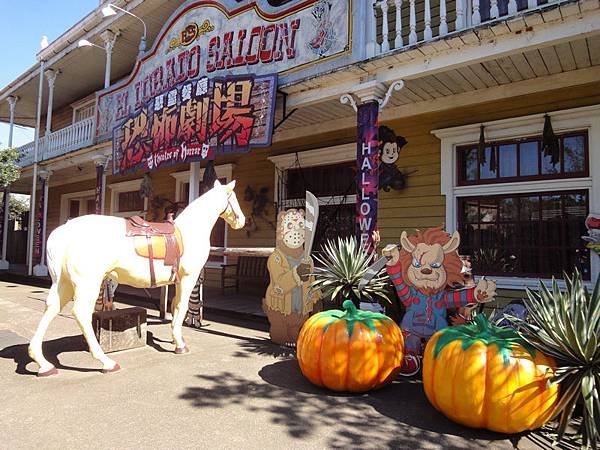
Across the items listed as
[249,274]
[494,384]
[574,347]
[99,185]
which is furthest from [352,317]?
[99,185]

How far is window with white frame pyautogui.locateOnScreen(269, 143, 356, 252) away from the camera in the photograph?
28.6 feet

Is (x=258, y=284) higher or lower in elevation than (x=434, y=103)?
lower

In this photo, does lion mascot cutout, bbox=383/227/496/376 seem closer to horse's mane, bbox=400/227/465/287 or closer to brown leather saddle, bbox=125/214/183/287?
horse's mane, bbox=400/227/465/287

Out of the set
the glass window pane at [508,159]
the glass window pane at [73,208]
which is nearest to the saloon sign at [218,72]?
the glass window pane at [508,159]

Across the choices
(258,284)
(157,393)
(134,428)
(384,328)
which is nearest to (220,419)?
(134,428)

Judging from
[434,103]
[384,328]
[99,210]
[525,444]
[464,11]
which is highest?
[464,11]

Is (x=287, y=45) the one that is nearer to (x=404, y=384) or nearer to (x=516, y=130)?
(x=516, y=130)

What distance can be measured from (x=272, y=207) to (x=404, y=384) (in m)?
6.16

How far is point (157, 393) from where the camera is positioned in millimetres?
3850

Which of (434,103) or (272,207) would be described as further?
(272,207)

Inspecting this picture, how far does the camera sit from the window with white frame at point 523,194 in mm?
6004

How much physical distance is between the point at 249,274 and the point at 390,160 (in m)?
4.39

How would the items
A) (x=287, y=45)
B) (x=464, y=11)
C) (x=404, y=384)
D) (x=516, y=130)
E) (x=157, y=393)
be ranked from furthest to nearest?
(x=287, y=45) → (x=516, y=130) → (x=464, y=11) → (x=404, y=384) → (x=157, y=393)

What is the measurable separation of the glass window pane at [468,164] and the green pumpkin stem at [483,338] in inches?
158
